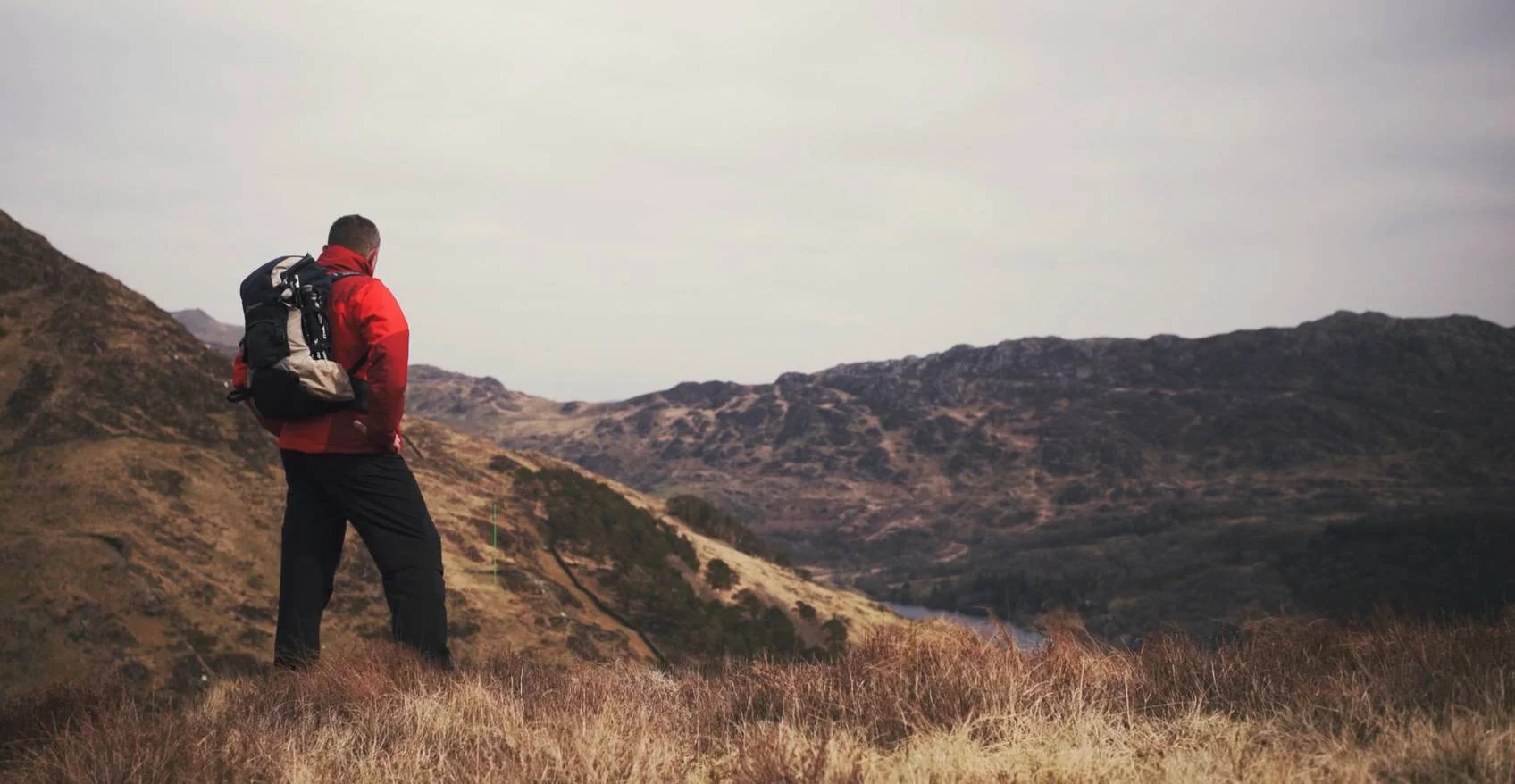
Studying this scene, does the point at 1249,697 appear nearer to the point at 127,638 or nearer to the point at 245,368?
the point at 245,368

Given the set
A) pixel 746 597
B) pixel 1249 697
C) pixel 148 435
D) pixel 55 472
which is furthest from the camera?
pixel 746 597

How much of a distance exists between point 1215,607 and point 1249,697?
6243 inches

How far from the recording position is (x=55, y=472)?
38.4 feet

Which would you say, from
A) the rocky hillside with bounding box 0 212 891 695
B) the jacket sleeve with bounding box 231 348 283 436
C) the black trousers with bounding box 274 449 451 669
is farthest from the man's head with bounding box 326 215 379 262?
the rocky hillside with bounding box 0 212 891 695

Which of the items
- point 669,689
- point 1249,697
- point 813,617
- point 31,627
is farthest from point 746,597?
point 1249,697

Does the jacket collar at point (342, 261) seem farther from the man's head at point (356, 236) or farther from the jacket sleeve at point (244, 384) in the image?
the jacket sleeve at point (244, 384)

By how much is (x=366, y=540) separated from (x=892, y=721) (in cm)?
327

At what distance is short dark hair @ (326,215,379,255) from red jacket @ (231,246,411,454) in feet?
1.34

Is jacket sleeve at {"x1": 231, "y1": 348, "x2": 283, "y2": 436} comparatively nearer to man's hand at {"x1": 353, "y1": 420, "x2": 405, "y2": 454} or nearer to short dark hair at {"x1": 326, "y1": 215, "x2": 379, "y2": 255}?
man's hand at {"x1": 353, "y1": 420, "x2": 405, "y2": 454}

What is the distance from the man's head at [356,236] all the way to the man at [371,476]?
127 mm

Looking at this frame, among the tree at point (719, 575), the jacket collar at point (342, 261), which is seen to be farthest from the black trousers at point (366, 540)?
the tree at point (719, 575)

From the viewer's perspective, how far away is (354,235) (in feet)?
19.4

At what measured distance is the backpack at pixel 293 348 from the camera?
527 cm

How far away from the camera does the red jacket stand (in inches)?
210
